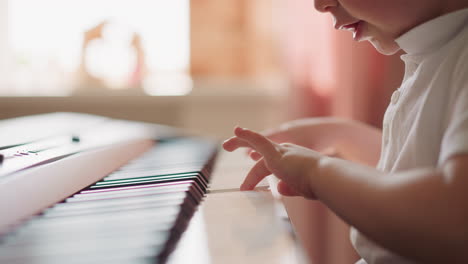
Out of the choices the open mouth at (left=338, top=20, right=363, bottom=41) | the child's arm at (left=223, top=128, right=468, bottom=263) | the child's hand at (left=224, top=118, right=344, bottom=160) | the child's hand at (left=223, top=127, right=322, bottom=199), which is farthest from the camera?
the child's hand at (left=224, top=118, right=344, bottom=160)

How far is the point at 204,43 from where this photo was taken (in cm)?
212

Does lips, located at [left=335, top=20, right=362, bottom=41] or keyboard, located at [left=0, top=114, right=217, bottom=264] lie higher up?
lips, located at [left=335, top=20, right=362, bottom=41]

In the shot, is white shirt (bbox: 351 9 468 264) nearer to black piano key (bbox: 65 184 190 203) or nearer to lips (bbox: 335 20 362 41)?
lips (bbox: 335 20 362 41)

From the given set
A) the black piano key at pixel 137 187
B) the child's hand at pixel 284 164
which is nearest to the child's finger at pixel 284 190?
the child's hand at pixel 284 164

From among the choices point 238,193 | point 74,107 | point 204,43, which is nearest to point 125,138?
point 238,193

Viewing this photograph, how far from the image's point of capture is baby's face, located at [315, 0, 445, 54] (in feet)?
1.51

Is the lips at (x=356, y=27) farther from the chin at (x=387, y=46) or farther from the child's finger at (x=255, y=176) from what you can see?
the child's finger at (x=255, y=176)

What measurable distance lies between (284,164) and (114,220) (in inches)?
6.6

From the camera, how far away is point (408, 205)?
1.08 ft

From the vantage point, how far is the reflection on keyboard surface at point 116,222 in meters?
0.34

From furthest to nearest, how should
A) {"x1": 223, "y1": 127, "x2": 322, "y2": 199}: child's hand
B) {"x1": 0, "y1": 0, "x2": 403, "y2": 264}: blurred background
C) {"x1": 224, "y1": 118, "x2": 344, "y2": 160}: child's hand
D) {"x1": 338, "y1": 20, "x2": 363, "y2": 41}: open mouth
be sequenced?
{"x1": 0, "y1": 0, "x2": 403, "y2": 264}: blurred background, {"x1": 224, "y1": 118, "x2": 344, "y2": 160}: child's hand, {"x1": 338, "y1": 20, "x2": 363, "y2": 41}: open mouth, {"x1": 223, "y1": 127, "x2": 322, "y2": 199}: child's hand

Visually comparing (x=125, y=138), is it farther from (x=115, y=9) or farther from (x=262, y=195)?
(x=115, y=9)

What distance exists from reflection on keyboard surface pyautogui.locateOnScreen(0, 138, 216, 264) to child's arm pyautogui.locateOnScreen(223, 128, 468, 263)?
0.14 meters

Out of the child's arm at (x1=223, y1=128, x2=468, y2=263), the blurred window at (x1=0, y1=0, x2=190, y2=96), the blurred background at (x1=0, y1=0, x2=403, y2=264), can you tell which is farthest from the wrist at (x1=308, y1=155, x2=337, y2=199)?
the blurred window at (x1=0, y1=0, x2=190, y2=96)
